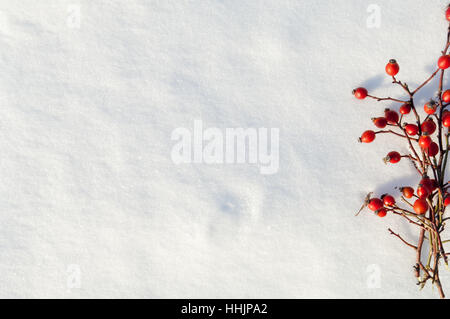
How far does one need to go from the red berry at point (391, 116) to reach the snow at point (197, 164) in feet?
0.31

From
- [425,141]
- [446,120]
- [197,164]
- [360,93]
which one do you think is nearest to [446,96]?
[446,120]

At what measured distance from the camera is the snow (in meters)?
1.58

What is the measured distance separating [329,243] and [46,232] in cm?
117

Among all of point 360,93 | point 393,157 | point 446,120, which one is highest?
point 360,93

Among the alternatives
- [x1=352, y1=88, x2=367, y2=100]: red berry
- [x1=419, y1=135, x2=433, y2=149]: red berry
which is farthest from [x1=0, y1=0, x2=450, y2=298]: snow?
[x1=419, y1=135, x2=433, y2=149]: red berry

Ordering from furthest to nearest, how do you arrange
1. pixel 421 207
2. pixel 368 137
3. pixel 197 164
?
1. pixel 197 164
2. pixel 368 137
3. pixel 421 207

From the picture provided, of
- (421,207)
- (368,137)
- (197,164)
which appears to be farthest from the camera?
(197,164)

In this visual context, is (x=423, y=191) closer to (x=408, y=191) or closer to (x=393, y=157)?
(x=408, y=191)

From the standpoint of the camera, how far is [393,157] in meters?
1.48

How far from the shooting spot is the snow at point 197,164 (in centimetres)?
158

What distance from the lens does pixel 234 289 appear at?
5.24 feet

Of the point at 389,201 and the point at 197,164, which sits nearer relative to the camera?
the point at 389,201

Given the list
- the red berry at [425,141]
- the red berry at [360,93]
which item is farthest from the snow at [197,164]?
the red berry at [425,141]

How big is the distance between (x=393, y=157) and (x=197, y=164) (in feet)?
2.53
